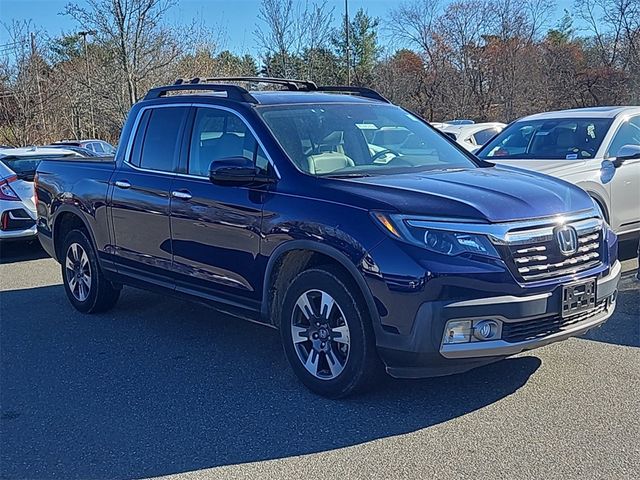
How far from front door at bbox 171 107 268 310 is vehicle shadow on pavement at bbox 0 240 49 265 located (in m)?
5.48

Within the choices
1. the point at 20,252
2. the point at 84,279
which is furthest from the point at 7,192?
the point at 84,279

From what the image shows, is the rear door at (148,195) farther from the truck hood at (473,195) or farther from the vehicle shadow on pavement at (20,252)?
the vehicle shadow on pavement at (20,252)

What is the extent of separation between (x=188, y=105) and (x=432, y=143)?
1906 mm

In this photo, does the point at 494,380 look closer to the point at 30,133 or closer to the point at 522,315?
the point at 522,315

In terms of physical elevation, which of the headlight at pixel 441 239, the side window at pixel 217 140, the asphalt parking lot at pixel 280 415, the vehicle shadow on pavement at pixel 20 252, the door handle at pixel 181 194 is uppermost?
the side window at pixel 217 140

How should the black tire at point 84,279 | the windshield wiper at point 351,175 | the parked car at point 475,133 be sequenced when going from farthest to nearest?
the parked car at point 475,133, the black tire at point 84,279, the windshield wiper at point 351,175

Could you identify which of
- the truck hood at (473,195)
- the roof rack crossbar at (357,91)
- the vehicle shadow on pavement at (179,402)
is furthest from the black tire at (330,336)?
the roof rack crossbar at (357,91)

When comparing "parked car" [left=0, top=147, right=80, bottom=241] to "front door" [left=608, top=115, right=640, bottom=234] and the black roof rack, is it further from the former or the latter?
"front door" [left=608, top=115, right=640, bottom=234]

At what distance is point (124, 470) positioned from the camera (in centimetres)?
363

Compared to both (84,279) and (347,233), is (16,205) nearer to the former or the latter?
(84,279)

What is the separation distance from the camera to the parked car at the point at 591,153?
7.47m

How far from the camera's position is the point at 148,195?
18.6 ft

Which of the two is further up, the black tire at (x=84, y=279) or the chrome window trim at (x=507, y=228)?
the chrome window trim at (x=507, y=228)

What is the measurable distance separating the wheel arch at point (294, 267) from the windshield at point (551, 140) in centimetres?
438
